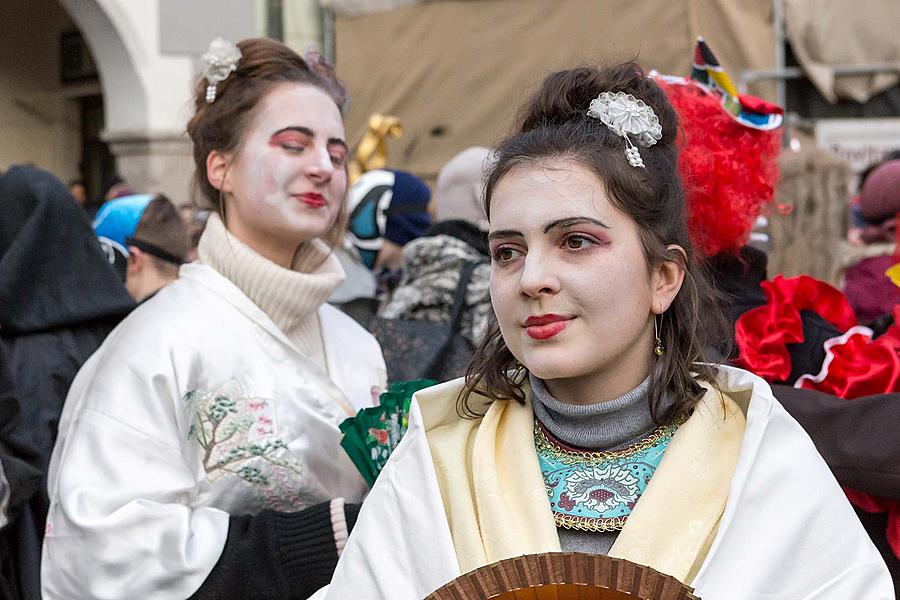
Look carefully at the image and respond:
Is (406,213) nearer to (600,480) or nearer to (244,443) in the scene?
(244,443)

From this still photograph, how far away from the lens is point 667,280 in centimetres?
193

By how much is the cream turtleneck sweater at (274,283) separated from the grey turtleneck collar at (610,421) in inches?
42.0

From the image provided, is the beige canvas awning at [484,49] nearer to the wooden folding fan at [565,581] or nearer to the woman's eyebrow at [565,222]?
the woman's eyebrow at [565,222]

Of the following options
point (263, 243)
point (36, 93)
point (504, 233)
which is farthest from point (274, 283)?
point (36, 93)

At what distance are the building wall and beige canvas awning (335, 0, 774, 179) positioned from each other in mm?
4189

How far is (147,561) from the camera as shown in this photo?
92.7 inches

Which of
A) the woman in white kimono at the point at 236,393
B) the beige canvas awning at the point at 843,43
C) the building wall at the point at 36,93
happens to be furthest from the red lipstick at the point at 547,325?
the building wall at the point at 36,93

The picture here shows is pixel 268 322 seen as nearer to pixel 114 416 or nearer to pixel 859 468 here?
pixel 114 416

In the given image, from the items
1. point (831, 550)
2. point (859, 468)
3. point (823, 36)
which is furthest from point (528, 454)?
point (823, 36)

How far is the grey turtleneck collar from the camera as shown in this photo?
186cm

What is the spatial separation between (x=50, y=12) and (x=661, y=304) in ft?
39.2

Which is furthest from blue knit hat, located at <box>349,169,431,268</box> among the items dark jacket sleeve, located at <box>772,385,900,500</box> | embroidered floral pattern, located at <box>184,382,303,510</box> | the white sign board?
the white sign board

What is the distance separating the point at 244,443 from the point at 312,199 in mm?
621

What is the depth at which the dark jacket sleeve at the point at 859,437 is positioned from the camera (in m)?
2.17
